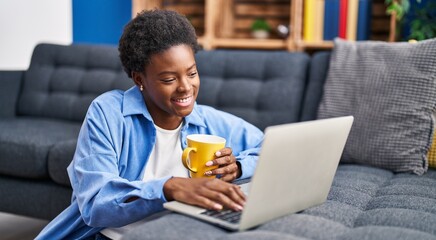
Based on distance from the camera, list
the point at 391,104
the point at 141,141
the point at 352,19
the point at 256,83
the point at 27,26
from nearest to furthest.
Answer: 1. the point at 141,141
2. the point at 391,104
3. the point at 256,83
4. the point at 352,19
5. the point at 27,26

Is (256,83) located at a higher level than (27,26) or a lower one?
lower

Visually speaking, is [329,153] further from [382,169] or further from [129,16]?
[129,16]

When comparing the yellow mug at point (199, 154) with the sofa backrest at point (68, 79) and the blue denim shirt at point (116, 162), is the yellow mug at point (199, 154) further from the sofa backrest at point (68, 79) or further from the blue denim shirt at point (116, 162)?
the sofa backrest at point (68, 79)

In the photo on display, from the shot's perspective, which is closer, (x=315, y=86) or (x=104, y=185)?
(x=104, y=185)

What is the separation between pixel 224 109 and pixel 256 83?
6.9 inches

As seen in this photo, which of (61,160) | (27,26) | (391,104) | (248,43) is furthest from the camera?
(27,26)

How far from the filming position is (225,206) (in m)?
1.12

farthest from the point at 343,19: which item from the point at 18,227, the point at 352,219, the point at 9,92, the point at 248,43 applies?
the point at 352,219

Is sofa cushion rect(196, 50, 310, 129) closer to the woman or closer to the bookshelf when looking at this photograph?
the woman

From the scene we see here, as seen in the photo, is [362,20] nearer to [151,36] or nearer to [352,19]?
[352,19]

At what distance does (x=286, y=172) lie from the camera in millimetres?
1061

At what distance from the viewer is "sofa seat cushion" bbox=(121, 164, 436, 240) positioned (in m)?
1.07

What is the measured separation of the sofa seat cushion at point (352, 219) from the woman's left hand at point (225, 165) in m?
0.20

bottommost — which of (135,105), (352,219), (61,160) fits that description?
(61,160)
